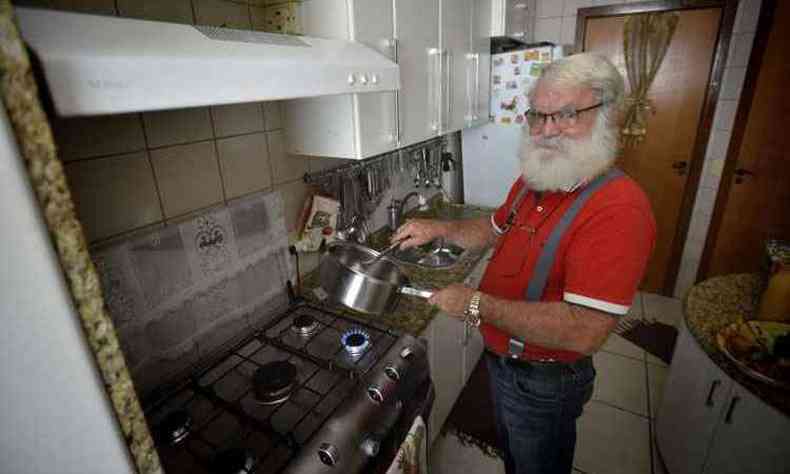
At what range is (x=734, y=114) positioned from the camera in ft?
7.80

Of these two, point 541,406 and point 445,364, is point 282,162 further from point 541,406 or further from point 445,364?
point 541,406

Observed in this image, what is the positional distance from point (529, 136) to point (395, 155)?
2.84 ft

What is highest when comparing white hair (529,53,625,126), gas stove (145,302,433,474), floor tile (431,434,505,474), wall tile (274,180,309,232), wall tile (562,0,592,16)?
wall tile (562,0,592,16)

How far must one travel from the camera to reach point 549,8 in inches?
105

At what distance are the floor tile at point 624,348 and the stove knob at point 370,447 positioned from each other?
1857 millimetres

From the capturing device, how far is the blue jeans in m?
1.12

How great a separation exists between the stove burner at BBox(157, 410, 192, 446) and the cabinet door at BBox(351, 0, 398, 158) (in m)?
0.82

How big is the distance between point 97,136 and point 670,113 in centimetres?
306

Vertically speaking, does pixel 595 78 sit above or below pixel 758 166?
above

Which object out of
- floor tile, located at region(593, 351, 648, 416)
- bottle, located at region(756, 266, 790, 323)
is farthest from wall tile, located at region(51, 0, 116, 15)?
floor tile, located at region(593, 351, 648, 416)

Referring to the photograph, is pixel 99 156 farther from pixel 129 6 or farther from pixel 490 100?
pixel 490 100

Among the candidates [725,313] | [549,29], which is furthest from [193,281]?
[549,29]

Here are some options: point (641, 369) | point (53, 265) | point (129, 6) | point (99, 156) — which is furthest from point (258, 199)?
point (641, 369)

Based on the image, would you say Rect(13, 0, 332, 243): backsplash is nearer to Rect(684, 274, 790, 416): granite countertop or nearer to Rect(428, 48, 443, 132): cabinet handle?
Rect(428, 48, 443, 132): cabinet handle
